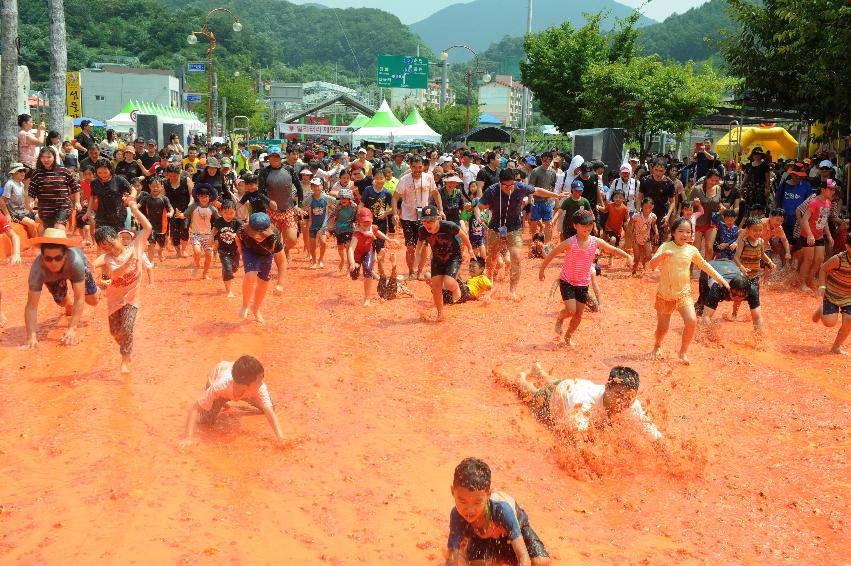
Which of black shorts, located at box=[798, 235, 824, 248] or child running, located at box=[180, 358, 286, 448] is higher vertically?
black shorts, located at box=[798, 235, 824, 248]

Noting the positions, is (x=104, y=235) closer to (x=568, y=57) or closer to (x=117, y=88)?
(x=568, y=57)

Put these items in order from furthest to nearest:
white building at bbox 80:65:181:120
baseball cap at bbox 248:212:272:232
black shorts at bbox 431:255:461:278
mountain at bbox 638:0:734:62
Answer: mountain at bbox 638:0:734:62
white building at bbox 80:65:181:120
black shorts at bbox 431:255:461:278
baseball cap at bbox 248:212:272:232

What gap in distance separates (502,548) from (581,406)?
262 cm

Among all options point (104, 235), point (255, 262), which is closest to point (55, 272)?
point (104, 235)

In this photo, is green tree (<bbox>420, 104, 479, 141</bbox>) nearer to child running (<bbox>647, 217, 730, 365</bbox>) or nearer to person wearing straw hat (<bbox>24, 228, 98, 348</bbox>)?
child running (<bbox>647, 217, 730, 365</bbox>)

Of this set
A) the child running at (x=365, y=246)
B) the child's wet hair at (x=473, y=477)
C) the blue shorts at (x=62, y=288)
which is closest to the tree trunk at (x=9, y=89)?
the blue shorts at (x=62, y=288)

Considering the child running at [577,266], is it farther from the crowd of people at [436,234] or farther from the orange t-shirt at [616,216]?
the orange t-shirt at [616,216]

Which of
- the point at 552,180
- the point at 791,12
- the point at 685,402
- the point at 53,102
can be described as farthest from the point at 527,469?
the point at 53,102

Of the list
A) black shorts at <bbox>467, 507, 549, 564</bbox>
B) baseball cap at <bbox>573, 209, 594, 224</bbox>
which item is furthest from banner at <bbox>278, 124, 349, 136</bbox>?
black shorts at <bbox>467, 507, 549, 564</bbox>

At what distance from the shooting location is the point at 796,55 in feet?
57.7

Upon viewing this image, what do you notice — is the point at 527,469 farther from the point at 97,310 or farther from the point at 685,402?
the point at 97,310

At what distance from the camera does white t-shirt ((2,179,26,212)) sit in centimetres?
1427

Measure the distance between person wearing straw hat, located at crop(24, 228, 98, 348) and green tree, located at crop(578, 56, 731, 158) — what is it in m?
19.3

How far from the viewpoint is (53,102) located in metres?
19.7
